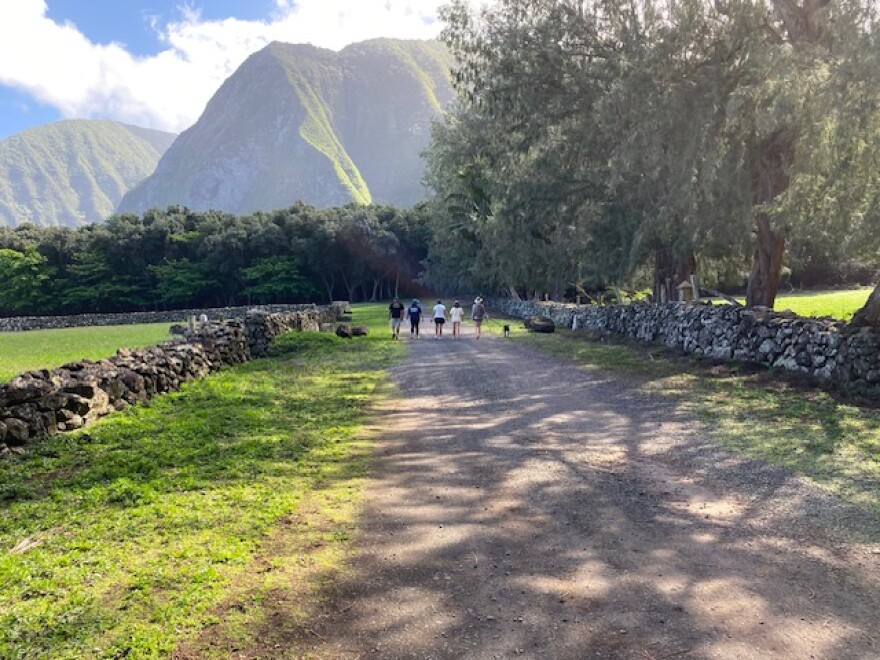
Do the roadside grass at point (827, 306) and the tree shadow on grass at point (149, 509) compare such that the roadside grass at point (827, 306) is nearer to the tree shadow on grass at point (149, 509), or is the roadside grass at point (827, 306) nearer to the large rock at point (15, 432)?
the tree shadow on grass at point (149, 509)

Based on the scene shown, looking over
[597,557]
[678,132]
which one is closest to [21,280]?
[678,132]

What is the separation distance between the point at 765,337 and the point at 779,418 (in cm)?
487

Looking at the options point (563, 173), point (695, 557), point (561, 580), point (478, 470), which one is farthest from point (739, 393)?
point (563, 173)

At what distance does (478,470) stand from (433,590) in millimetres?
2766

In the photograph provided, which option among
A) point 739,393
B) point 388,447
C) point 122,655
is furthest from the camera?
point 739,393

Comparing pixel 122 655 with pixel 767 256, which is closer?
pixel 122 655

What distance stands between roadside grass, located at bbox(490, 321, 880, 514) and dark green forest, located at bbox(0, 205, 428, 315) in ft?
180

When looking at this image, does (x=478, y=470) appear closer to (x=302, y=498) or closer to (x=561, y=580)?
(x=302, y=498)

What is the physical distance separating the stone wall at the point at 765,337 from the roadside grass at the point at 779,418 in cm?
51

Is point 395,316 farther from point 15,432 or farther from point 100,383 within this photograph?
point 15,432

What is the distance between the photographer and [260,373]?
14.5 m

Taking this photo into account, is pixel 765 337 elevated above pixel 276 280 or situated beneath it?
situated beneath

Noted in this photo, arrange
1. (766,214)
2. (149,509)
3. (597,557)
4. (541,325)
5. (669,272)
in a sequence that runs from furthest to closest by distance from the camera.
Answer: (541,325) < (669,272) < (766,214) < (149,509) < (597,557)

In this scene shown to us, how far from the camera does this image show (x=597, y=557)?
14.6ft
